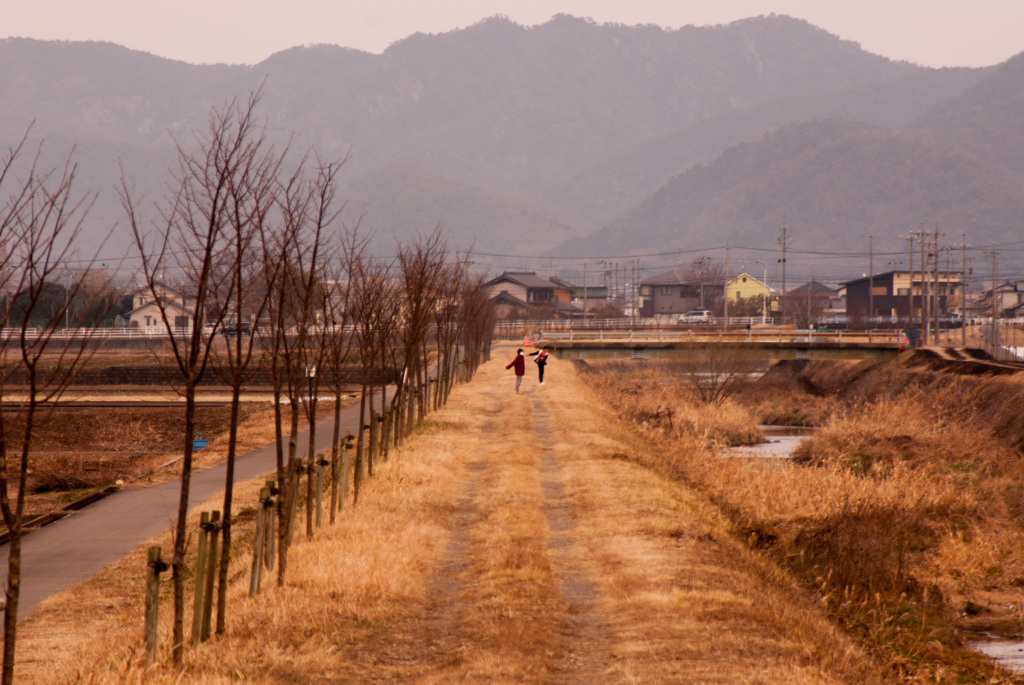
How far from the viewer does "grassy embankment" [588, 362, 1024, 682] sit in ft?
48.6

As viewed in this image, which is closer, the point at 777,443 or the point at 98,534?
the point at 98,534

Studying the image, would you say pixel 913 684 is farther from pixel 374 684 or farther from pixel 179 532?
pixel 179 532

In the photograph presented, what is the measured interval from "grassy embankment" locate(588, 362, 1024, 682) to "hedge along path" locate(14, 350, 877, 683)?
1.43m

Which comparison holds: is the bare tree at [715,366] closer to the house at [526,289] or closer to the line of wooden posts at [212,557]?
the line of wooden posts at [212,557]

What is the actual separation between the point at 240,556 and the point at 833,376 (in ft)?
202

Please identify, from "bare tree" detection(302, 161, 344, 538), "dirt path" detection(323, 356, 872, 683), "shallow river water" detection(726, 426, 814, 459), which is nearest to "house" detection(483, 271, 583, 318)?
"shallow river water" detection(726, 426, 814, 459)

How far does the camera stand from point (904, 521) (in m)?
20.5

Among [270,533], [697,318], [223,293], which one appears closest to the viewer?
[270,533]

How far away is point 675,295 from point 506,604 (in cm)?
15303

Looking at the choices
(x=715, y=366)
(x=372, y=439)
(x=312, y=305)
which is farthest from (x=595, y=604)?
(x=715, y=366)

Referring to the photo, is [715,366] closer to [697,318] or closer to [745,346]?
[745,346]

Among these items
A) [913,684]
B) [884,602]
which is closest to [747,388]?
[884,602]

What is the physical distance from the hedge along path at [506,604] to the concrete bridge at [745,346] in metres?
47.4

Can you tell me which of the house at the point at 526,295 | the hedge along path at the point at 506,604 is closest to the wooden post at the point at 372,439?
the hedge along path at the point at 506,604
